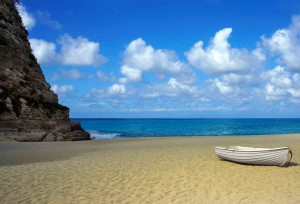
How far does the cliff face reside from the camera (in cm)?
3703

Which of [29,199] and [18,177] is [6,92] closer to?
[18,177]

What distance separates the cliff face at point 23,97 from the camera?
37.0 m

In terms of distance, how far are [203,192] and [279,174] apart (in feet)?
18.7

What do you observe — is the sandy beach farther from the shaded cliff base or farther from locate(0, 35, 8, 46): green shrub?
locate(0, 35, 8, 46): green shrub

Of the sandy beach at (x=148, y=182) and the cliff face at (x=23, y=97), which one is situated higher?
the cliff face at (x=23, y=97)

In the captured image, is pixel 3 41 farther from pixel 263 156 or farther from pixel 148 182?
pixel 263 156

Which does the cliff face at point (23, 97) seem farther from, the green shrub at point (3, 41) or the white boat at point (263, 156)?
the white boat at point (263, 156)

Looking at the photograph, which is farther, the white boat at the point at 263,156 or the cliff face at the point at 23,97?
the cliff face at the point at 23,97

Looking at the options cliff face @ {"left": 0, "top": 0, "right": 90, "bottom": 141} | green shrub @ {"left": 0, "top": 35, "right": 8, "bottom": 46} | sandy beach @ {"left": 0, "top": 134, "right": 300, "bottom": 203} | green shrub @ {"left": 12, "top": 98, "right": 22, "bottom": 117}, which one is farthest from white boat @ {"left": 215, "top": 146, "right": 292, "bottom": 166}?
green shrub @ {"left": 0, "top": 35, "right": 8, "bottom": 46}

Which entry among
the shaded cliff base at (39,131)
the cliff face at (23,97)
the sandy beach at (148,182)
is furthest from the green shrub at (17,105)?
the sandy beach at (148,182)

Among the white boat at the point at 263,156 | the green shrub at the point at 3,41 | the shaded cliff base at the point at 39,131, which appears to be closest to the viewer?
the white boat at the point at 263,156

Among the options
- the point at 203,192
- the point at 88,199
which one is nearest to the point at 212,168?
the point at 203,192

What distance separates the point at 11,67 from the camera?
135 feet

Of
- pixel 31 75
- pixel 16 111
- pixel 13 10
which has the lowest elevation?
pixel 16 111
